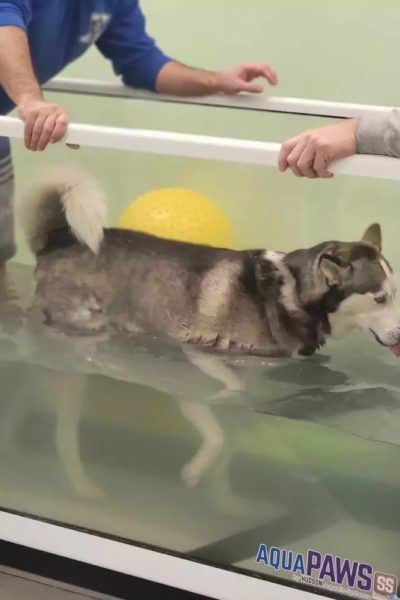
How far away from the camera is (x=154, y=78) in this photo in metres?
1.19

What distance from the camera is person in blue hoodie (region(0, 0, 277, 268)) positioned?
0.86 metres

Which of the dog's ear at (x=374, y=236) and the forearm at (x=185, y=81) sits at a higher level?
the forearm at (x=185, y=81)

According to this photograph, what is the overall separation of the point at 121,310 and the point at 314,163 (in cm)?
32

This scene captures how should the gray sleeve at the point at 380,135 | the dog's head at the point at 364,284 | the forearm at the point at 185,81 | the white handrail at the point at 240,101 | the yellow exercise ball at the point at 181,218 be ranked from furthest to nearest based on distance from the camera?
the forearm at the point at 185,81, the white handrail at the point at 240,101, the yellow exercise ball at the point at 181,218, the dog's head at the point at 364,284, the gray sleeve at the point at 380,135

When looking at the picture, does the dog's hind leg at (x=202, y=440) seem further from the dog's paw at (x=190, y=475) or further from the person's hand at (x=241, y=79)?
the person's hand at (x=241, y=79)

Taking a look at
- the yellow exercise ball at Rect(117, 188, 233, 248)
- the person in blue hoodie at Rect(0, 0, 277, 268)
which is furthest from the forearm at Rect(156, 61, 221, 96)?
the yellow exercise ball at Rect(117, 188, 233, 248)

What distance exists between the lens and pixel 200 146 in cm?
77

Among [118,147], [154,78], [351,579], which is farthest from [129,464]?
[154,78]

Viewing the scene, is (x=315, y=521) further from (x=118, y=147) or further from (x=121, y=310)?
(x=118, y=147)

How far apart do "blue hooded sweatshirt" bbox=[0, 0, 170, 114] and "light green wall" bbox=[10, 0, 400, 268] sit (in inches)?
2.4

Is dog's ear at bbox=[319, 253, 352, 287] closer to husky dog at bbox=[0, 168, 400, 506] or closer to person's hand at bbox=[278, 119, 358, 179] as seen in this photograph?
husky dog at bbox=[0, 168, 400, 506]

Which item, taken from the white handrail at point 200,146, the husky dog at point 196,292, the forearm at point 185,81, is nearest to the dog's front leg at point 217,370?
the husky dog at point 196,292

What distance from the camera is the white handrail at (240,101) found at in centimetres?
104

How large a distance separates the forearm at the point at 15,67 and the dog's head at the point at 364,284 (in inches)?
15.4
